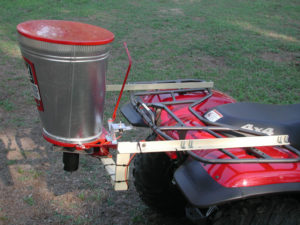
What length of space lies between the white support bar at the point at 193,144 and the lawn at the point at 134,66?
140cm

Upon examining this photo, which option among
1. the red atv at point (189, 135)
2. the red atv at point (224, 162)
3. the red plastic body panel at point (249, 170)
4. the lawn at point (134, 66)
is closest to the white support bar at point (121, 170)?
the red atv at point (189, 135)

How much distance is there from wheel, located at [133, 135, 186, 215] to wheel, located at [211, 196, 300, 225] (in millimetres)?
848

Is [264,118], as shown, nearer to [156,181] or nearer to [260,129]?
[260,129]

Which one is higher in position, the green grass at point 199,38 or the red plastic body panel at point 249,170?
the red plastic body panel at point 249,170

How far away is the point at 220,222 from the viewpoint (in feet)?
6.27

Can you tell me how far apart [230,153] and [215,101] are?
0.79 metres

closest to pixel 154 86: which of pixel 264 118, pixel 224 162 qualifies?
pixel 264 118

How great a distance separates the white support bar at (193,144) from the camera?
6.00 ft

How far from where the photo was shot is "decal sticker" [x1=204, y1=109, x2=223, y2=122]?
2.31 meters

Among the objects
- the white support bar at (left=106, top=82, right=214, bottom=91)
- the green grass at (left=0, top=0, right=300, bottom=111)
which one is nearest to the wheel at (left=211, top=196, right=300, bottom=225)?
the white support bar at (left=106, top=82, right=214, bottom=91)

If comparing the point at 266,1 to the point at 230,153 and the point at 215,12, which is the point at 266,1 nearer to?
the point at 215,12

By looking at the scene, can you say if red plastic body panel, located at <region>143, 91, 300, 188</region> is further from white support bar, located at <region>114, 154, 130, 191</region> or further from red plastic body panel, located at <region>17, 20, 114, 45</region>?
red plastic body panel, located at <region>17, 20, 114, 45</region>

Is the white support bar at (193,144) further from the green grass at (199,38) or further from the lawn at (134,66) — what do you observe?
the green grass at (199,38)

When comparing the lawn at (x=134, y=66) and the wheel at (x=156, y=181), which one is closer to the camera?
the wheel at (x=156, y=181)
